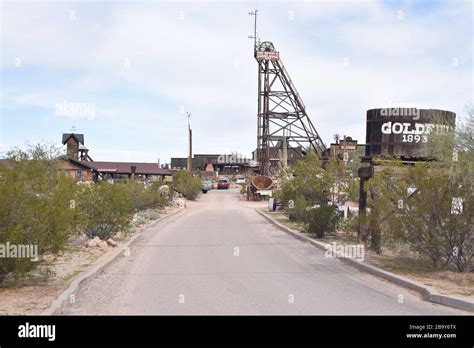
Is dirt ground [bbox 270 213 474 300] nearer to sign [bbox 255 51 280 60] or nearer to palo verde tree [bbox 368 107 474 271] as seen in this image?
palo verde tree [bbox 368 107 474 271]

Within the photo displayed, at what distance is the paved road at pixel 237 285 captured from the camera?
27.3 feet

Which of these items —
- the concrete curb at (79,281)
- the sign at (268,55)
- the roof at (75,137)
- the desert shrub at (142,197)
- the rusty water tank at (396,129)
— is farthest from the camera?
the roof at (75,137)

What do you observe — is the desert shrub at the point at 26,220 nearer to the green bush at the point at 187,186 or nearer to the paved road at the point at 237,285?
the paved road at the point at 237,285

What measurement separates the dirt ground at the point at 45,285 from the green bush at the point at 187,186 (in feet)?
123

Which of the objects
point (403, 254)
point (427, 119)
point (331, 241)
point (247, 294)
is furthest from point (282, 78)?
point (247, 294)

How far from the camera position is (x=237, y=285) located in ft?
33.3

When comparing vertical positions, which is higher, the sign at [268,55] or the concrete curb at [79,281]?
the sign at [268,55]

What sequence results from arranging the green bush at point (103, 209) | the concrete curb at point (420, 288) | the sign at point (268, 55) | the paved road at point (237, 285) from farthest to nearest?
the sign at point (268, 55)
the green bush at point (103, 209)
the concrete curb at point (420, 288)
the paved road at point (237, 285)

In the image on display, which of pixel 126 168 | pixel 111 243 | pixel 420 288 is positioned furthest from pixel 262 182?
pixel 420 288

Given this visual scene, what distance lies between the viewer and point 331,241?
58.6 ft

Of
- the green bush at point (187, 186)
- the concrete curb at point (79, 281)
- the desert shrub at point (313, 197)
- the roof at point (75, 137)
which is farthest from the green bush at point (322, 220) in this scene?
the roof at point (75, 137)

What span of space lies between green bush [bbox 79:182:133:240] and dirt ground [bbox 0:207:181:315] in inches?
70.2
